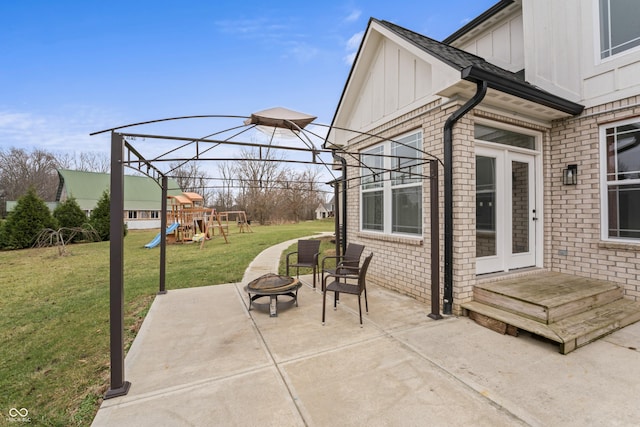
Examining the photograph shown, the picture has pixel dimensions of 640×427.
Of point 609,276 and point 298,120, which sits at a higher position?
point 298,120

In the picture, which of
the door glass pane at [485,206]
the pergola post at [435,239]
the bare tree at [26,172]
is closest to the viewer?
the pergola post at [435,239]

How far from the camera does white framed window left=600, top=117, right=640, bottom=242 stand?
3.99 m

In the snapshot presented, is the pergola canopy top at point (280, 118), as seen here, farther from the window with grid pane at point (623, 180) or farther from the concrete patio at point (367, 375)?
the window with grid pane at point (623, 180)

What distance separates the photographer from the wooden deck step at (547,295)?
3338 mm

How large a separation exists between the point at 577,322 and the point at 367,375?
2735mm

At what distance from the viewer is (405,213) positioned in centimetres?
529

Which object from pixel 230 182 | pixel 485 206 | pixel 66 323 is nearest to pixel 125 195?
pixel 230 182

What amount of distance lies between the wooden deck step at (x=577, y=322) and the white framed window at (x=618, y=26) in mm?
3733

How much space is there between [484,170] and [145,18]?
10.4 metres

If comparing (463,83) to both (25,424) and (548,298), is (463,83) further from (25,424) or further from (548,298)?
(25,424)

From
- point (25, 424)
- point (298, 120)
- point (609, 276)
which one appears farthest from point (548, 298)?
point (25, 424)

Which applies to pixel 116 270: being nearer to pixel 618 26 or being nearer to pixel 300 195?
pixel 618 26

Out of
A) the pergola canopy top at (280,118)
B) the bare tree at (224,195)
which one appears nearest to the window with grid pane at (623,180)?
the pergola canopy top at (280,118)

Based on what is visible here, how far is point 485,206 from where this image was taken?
14.7 ft
